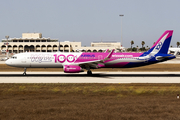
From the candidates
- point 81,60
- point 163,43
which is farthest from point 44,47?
point 163,43

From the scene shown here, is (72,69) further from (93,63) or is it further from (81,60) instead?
(93,63)

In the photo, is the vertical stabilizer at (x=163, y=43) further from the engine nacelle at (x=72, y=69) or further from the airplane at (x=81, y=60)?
the engine nacelle at (x=72, y=69)

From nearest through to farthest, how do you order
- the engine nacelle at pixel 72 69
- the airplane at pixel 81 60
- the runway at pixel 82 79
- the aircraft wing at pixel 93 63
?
the runway at pixel 82 79
the engine nacelle at pixel 72 69
the aircraft wing at pixel 93 63
the airplane at pixel 81 60

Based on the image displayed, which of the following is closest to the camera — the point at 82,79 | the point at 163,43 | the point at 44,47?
the point at 82,79

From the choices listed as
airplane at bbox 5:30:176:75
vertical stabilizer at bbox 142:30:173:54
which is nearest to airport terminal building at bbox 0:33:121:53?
vertical stabilizer at bbox 142:30:173:54

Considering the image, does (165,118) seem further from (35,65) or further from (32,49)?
(32,49)

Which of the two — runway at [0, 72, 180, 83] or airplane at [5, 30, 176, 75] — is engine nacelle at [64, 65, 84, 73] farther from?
runway at [0, 72, 180, 83]

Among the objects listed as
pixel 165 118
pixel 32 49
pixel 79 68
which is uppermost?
pixel 32 49

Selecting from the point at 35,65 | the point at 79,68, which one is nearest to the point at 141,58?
the point at 79,68

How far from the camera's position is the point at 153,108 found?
1658cm

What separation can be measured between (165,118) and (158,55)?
2765 centimetres

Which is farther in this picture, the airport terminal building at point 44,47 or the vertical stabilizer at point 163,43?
the airport terminal building at point 44,47

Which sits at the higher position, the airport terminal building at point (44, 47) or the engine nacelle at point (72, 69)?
the airport terminal building at point (44, 47)

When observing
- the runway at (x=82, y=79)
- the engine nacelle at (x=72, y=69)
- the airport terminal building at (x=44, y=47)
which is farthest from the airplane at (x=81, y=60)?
the airport terminal building at (x=44, y=47)
